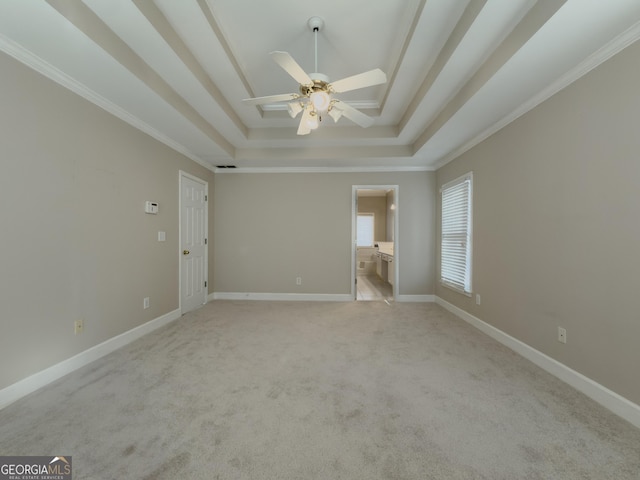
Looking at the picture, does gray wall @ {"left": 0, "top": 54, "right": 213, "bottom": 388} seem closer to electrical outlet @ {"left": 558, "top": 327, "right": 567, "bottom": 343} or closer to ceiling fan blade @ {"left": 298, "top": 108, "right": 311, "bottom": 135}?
ceiling fan blade @ {"left": 298, "top": 108, "right": 311, "bottom": 135}

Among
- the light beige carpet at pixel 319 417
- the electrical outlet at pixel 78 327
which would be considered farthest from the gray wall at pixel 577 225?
the electrical outlet at pixel 78 327

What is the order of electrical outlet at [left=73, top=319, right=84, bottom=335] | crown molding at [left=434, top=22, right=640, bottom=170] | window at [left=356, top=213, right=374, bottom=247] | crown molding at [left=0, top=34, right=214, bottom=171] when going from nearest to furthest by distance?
1. crown molding at [left=434, top=22, right=640, bottom=170]
2. crown molding at [left=0, top=34, right=214, bottom=171]
3. electrical outlet at [left=73, top=319, right=84, bottom=335]
4. window at [left=356, top=213, right=374, bottom=247]

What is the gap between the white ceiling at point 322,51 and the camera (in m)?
1.62

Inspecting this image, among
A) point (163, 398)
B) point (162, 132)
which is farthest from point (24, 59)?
A: point (163, 398)

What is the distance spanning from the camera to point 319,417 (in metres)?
1.66

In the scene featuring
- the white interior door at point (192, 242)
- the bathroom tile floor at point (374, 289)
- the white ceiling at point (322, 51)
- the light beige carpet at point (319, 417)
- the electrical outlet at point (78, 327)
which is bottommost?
the bathroom tile floor at point (374, 289)

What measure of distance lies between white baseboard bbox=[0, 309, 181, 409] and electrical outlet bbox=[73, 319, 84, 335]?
7.7 inches

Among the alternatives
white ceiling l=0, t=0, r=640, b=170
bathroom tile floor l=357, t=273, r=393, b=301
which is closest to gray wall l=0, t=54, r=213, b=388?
white ceiling l=0, t=0, r=640, b=170

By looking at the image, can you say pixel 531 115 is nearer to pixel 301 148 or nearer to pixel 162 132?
Answer: pixel 301 148

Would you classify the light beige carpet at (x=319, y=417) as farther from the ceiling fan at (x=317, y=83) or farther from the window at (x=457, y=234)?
the ceiling fan at (x=317, y=83)

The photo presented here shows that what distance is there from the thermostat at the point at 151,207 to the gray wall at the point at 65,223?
0.06 meters

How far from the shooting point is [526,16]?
5.49 ft

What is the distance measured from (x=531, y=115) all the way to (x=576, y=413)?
7.95ft

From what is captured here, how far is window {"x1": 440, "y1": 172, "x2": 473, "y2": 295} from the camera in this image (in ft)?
11.7
